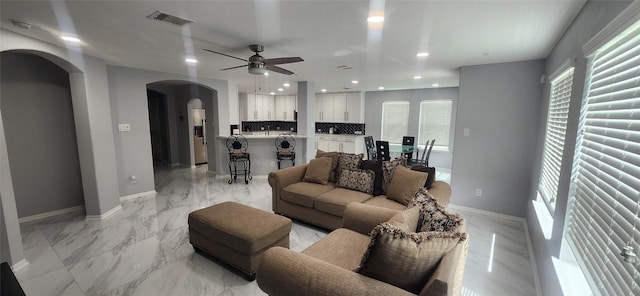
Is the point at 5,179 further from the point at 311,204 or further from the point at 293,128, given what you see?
the point at 293,128

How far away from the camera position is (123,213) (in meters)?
3.91

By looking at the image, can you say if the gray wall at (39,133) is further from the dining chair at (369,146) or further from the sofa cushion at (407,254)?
the dining chair at (369,146)

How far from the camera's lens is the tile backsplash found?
8.28 m

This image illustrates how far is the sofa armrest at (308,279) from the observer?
4.22 feet

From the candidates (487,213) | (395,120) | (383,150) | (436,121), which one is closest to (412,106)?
(395,120)

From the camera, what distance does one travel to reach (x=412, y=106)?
7.44 metres

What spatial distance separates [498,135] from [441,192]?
1.72 meters

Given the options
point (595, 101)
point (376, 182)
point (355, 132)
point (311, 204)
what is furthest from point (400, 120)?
point (595, 101)

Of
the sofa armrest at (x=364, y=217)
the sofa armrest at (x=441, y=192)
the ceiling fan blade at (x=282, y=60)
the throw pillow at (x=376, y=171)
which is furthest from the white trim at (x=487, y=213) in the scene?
the ceiling fan blade at (x=282, y=60)

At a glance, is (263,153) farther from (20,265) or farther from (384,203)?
(20,265)

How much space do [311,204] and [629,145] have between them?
273 cm

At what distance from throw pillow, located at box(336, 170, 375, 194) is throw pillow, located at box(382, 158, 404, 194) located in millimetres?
149

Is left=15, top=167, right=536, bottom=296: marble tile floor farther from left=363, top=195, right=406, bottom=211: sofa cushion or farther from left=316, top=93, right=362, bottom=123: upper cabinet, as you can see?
left=316, top=93, right=362, bottom=123: upper cabinet

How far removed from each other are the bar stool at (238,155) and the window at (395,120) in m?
4.23
